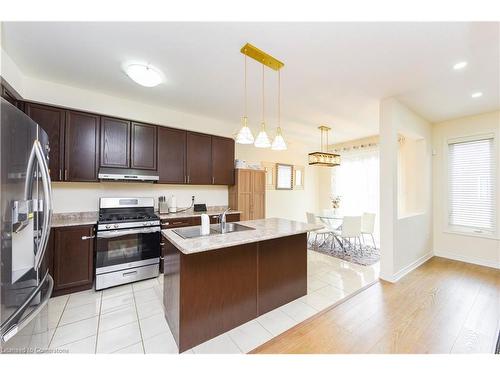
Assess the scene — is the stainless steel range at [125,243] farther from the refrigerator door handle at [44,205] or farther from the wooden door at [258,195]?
the wooden door at [258,195]

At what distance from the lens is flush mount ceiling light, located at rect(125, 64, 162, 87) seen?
2117 millimetres

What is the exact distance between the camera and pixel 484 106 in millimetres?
3213

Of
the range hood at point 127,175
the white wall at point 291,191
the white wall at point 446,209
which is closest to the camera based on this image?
the range hood at point 127,175

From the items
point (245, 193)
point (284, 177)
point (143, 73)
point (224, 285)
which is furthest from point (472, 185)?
point (143, 73)

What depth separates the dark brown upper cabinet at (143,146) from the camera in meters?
3.03

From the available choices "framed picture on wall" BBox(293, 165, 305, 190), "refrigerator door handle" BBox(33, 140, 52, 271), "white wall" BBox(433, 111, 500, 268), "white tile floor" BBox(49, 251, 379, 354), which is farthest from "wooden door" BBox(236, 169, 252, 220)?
"white wall" BBox(433, 111, 500, 268)

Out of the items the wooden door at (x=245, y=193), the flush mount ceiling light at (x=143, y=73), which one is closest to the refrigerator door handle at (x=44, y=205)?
the flush mount ceiling light at (x=143, y=73)

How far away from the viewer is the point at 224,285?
1.84 meters

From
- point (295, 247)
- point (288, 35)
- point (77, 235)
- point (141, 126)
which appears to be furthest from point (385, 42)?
point (77, 235)

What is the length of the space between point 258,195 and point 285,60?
267 cm

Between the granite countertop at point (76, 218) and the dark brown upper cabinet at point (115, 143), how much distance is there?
772 millimetres

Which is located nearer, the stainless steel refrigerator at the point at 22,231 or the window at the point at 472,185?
the stainless steel refrigerator at the point at 22,231
